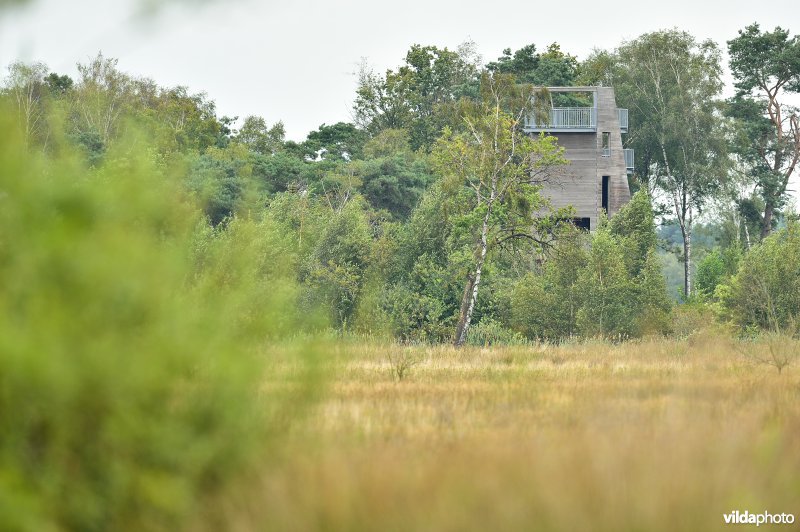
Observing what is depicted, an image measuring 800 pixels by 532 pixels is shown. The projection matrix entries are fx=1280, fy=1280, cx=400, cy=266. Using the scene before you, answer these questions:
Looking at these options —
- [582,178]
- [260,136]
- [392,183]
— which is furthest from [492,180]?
[260,136]

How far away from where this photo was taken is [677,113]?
6656 cm

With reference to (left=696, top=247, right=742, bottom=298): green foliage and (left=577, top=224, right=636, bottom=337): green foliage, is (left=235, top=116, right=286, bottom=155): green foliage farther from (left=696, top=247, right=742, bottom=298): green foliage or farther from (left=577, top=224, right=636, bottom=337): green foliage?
(left=577, top=224, right=636, bottom=337): green foliage

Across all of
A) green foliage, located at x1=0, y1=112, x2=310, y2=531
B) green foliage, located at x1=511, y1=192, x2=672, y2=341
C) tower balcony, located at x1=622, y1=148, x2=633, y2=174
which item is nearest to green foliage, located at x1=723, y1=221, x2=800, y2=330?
green foliage, located at x1=511, y1=192, x2=672, y2=341

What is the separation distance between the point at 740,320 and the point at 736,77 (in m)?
30.2

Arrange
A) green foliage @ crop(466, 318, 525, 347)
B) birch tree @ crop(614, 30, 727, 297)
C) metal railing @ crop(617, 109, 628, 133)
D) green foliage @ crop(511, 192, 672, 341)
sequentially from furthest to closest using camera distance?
birch tree @ crop(614, 30, 727, 297)
metal railing @ crop(617, 109, 628, 133)
green foliage @ crop(511, 192, 672, 341)
green foliage @ crop(466, 318, 525, 347)

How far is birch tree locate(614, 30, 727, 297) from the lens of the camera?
218 ft

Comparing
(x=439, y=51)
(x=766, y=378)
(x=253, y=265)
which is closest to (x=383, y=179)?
(x=439, y=51)

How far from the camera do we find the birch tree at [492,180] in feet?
117

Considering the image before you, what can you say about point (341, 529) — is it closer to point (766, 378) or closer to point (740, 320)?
point (766, 378)

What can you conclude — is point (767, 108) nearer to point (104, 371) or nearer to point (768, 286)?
point (768, 286)

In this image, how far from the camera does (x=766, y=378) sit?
1803 centimetres

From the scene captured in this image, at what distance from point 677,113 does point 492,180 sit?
33.2 m

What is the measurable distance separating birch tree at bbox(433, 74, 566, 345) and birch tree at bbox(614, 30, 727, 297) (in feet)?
103

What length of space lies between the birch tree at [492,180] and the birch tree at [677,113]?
103 feet
